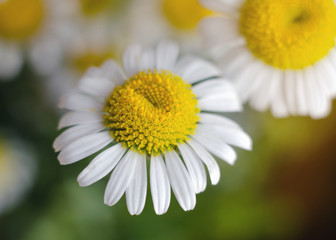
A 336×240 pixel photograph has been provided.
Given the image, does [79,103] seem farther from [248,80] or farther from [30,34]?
[30,34]

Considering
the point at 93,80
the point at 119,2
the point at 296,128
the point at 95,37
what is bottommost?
the point at 296,128

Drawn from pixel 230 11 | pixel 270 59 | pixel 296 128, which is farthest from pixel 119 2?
pixel 296 128

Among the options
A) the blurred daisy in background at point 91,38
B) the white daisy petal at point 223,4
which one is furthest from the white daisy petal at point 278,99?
the blurred daisy in background at point 91,38

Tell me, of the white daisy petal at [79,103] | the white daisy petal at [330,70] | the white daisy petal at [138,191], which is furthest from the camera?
the white daisy petal at [330,70]

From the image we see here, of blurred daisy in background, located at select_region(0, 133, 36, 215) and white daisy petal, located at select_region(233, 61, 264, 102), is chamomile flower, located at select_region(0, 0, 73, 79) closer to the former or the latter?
blurred daisy in background, located at select_region(0, 133, 36, 215)

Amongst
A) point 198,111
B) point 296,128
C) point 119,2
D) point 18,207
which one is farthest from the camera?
point 296,128

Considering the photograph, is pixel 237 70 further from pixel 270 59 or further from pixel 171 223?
pixel 171 223

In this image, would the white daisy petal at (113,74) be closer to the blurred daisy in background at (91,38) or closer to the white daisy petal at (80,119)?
the white daisy petal at (80,119)

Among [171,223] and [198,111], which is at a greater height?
[198,111]
